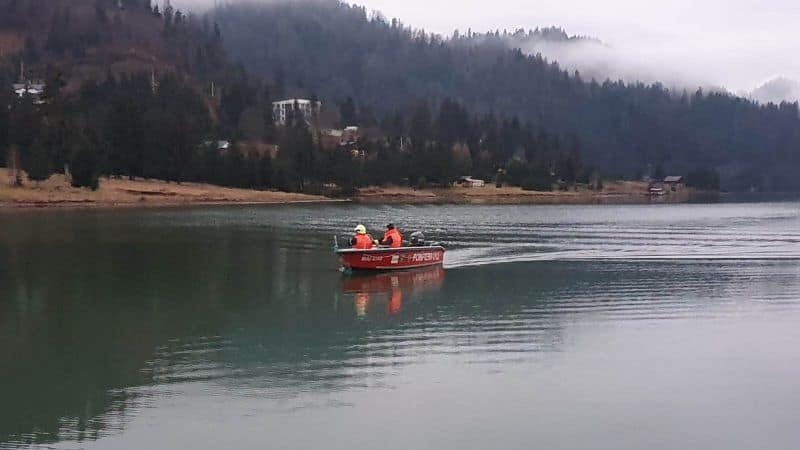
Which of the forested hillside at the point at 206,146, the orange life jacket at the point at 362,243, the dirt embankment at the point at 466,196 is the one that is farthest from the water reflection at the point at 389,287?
the dirt embankment at the point at 466,196

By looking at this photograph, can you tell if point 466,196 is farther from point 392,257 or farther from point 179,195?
point 392,257

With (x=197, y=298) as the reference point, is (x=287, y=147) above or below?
above

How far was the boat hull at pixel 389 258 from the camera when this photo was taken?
35.7 m

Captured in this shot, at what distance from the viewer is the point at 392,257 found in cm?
3684

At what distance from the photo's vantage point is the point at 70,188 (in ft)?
322

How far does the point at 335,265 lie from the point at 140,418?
2436 centimetres

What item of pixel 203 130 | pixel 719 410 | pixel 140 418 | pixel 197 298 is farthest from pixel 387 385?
pixel 203 130

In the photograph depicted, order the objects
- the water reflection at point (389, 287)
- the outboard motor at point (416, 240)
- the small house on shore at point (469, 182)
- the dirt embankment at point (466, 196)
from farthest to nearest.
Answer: the small house on shore at point (469, 182), the dirt embankment at point (466, 196), the outboard motor at point (416, 240), the water reflection at point (389, 287)

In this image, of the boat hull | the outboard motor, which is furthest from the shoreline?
the boat hull

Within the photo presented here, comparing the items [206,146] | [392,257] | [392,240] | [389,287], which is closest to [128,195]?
[206,146]

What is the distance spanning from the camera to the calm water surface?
1477 centimetres

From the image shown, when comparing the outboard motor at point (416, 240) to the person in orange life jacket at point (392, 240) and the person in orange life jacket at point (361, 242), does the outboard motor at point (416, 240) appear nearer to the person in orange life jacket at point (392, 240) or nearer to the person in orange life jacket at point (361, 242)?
the person in orange life jacket at point (392, 240)

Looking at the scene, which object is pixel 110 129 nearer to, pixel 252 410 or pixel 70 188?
pixel 70 188

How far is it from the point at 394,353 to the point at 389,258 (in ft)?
53.6
